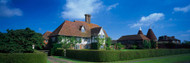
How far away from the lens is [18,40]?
46.4 ft

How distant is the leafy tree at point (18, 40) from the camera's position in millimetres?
13164

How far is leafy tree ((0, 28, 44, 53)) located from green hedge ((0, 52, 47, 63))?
173 cm

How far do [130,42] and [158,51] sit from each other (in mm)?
28608

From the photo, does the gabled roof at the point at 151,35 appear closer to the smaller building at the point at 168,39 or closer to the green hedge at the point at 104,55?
the smaller building at the point at 168,39

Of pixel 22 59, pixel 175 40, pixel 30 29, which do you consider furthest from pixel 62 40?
pixel 175 40

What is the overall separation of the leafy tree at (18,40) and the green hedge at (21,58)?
1.73 meters

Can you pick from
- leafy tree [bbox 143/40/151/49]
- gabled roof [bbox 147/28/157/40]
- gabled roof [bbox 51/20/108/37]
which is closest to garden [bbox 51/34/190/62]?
gabled roof [bbox 51/20/108/37]

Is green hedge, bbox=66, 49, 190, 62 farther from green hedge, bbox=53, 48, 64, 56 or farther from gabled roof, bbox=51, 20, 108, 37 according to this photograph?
gabled roof, bbox=51, 20, 108, 37

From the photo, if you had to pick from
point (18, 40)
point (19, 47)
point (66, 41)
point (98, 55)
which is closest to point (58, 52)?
point (66, 41)

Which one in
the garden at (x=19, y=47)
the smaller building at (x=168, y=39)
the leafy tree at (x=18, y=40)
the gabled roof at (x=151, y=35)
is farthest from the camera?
the smaller building at (x=168, y=39)

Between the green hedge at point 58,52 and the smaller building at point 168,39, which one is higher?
the smaller building at point 168,39

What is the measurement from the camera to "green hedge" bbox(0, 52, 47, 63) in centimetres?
1131

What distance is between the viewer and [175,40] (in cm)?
6438

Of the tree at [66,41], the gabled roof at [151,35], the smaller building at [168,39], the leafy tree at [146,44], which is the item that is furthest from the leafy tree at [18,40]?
the smaller building at [168,39]
